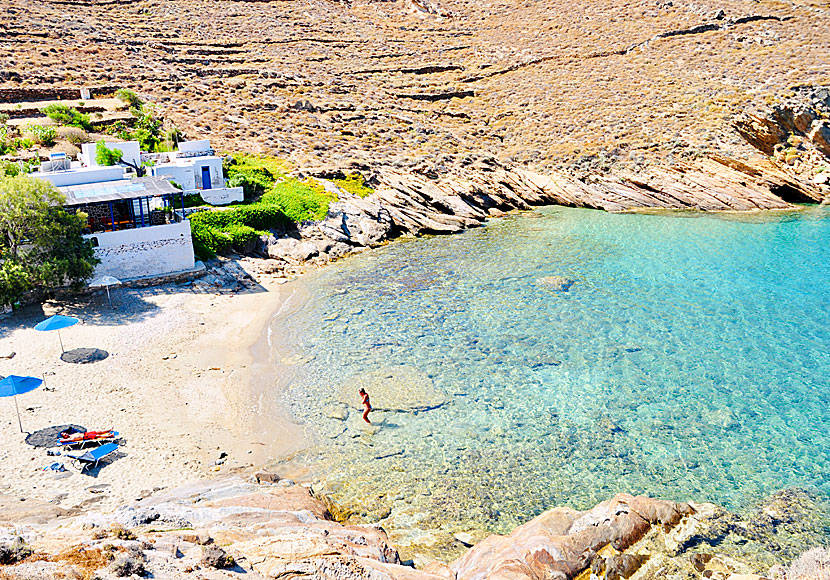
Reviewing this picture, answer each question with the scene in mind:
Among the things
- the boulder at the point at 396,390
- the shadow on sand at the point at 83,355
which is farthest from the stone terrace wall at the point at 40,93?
the boulder at the point at 396,390

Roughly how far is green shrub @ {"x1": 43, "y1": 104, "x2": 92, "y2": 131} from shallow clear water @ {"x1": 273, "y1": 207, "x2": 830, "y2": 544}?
28.6 meters

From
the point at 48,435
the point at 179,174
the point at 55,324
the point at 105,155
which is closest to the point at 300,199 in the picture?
the point at 179,174

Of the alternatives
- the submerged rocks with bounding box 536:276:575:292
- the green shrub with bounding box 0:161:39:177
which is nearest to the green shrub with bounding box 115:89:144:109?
the green shrub with bounding box 0:161:39:177

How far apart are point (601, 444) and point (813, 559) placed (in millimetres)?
7257

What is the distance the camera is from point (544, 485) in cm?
1847

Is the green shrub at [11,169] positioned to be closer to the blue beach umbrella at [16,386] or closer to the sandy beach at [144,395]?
the sandy beach at [144,395]

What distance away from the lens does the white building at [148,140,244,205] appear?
139 ft

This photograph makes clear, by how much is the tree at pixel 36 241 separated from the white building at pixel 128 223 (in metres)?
1.69

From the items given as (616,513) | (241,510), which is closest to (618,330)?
(616,513)

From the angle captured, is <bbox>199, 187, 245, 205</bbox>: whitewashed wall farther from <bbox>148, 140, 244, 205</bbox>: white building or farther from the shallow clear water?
the shallow clear water

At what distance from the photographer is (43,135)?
47.1 meters

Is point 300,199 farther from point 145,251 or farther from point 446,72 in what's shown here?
point 446,72

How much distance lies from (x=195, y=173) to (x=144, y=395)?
23942 mm

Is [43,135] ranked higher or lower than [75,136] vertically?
higher
